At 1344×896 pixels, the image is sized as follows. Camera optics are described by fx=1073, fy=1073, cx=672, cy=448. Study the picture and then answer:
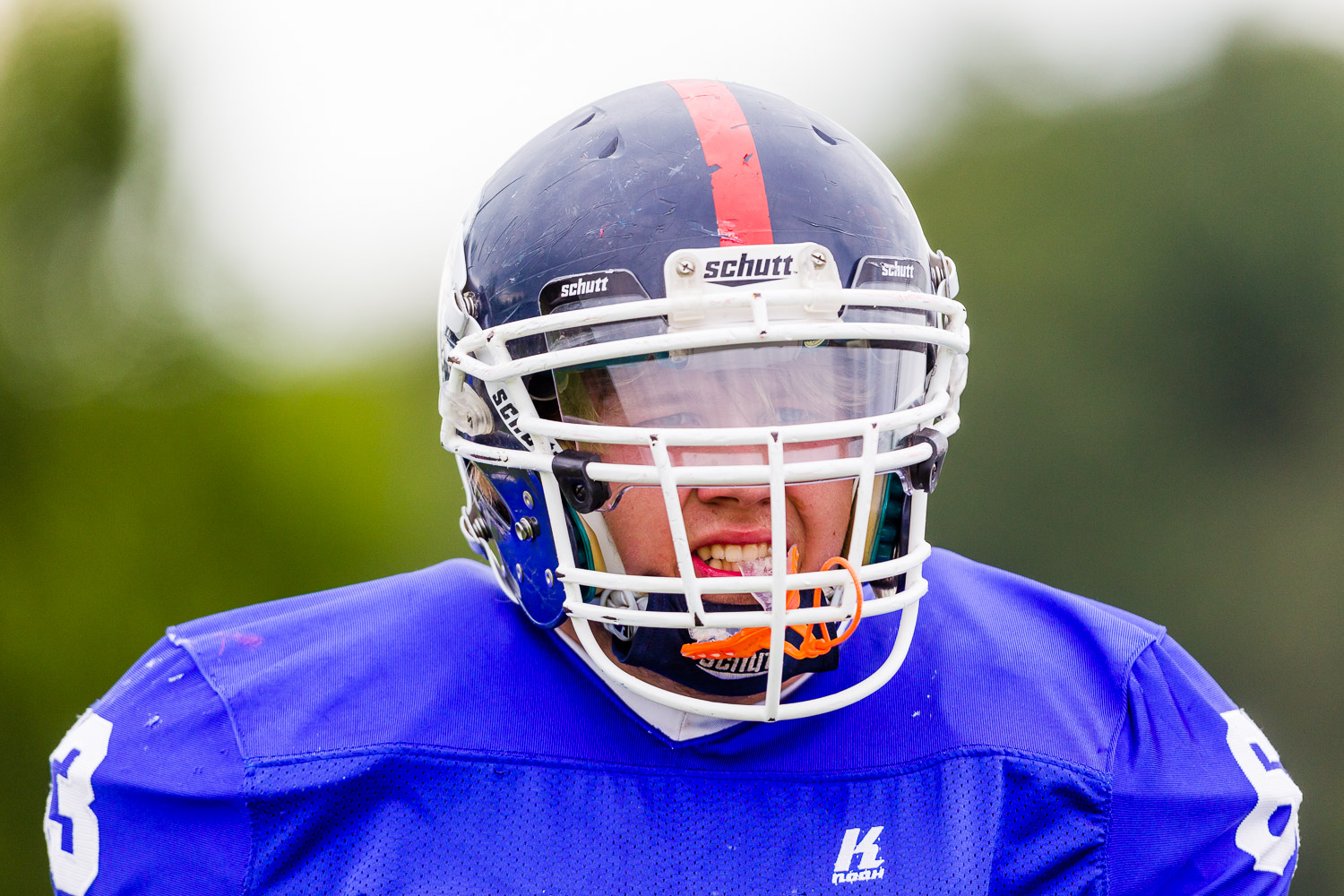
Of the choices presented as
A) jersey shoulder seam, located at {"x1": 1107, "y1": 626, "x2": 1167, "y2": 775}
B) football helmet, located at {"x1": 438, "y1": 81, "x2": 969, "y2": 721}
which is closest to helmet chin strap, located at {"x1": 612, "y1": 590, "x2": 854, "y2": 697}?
football helmet, located at {"x1": 438, "y1": 81, "x2": 969, "y2": 721}

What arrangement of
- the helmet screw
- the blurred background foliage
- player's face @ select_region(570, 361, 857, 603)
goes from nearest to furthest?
1. player's face @ select_region(570, 361, 857, 603)
2. the helmet screw
3. the blurred background foliage

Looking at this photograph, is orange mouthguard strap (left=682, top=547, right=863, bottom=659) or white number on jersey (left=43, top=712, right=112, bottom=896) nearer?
orange mouthguard strap (left=682, top=547, right=863, bottom=659)

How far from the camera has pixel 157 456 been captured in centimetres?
448

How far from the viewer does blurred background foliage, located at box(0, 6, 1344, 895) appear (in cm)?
400

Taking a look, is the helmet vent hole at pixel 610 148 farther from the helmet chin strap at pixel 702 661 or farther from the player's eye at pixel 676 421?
the helmet chin strap at pixel 702 661

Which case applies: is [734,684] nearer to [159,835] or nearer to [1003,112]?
[159,835]

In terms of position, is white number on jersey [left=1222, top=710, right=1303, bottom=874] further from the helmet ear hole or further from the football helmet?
the helmet ear hole

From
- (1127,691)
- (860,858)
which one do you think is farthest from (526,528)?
(1127,691)

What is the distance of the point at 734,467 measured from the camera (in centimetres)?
124

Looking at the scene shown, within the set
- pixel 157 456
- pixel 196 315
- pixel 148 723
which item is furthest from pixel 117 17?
pixel 148 723

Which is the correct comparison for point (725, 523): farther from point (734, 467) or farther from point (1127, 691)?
point (1127, 691)

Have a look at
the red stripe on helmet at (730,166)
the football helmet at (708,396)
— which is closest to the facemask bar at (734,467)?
the football helmet at (708,396)

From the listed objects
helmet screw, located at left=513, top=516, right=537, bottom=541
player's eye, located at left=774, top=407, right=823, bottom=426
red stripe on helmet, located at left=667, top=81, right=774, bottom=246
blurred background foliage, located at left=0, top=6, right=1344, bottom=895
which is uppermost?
red stripe on helmet, located at left=667, top=81, right=774, bottom=246

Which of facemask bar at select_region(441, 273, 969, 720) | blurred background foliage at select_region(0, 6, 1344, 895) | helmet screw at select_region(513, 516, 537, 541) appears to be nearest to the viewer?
facemask bar at select_region(441, 273, 969, 720)
